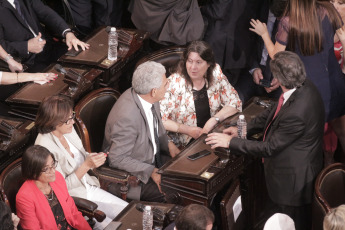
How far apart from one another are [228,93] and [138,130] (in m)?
0.96

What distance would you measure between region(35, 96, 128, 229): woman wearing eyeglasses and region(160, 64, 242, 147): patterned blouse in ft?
2.57

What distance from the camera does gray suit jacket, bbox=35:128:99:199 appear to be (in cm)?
424

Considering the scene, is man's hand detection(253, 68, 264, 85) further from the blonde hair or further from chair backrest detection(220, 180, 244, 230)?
the blonde hair

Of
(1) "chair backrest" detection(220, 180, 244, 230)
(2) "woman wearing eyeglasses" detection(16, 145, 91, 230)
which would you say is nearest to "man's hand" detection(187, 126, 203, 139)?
(1) "chair backrest" detection(220, 180, 244, 230)

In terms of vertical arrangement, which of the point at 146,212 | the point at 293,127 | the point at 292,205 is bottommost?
the point at 292,205

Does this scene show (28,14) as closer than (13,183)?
No

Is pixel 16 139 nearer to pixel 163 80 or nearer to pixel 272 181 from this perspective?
pixel 163 80

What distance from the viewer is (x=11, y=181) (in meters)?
3.99

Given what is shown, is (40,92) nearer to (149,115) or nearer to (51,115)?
(51,115)

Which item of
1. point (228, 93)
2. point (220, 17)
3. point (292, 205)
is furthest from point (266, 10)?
point (292, 205)

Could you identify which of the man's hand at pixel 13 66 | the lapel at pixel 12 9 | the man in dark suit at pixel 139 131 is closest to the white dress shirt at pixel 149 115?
the man in dark suit at pixel 139 131

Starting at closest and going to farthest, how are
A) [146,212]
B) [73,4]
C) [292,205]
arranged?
[146,212] → [292,205] → [73,4]

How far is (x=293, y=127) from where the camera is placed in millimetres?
4094

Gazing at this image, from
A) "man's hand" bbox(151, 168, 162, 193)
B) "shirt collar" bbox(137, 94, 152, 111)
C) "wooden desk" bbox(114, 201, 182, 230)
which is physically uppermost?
"shirt collar" bbox(137, 94, 152, 111)
